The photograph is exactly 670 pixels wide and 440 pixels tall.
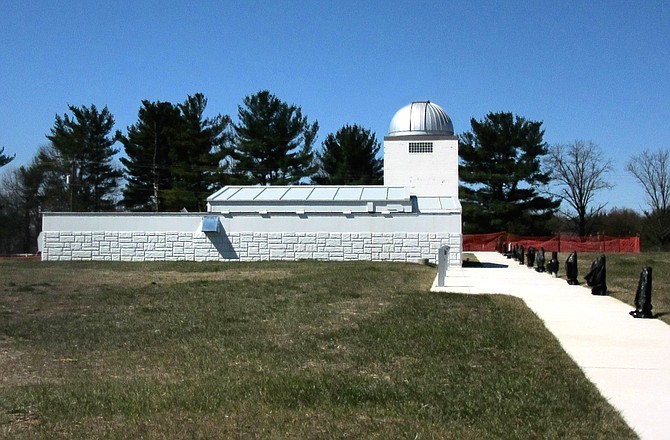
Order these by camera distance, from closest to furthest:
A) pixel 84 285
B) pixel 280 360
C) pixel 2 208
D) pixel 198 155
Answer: pixel 280 360 → pixel 84 285 → pixel 198 155 → pixel 2 208

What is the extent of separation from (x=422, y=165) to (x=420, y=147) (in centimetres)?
114

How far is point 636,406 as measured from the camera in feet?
22.4

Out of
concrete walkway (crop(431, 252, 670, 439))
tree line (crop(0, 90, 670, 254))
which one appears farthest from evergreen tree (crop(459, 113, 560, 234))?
concrete walkway (crop(431, 252, 670, 439))

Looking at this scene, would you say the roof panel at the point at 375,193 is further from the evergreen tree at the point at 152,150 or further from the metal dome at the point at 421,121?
the evergreen tree at the point at 152,150

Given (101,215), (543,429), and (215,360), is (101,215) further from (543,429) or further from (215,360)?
(543,429)

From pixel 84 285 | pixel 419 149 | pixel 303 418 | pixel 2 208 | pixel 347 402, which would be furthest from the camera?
pixel 2 208

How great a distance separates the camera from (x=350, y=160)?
5994 cm

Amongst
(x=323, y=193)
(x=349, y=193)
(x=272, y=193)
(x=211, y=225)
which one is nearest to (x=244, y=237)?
(x=211, y=225)

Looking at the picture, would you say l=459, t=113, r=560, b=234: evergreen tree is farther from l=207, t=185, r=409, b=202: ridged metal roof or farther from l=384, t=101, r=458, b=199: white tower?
l=207, t=185, r=409, b=202: ridged metal roof

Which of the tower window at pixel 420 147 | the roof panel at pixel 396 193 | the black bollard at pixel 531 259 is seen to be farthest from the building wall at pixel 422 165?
the black bollard at pixel 531 259

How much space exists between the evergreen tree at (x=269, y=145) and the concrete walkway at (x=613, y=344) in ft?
121

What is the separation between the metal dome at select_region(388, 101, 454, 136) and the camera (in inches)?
1799

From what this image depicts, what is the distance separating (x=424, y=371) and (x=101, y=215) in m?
27.3

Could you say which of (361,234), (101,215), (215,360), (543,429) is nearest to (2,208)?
(101,215)
